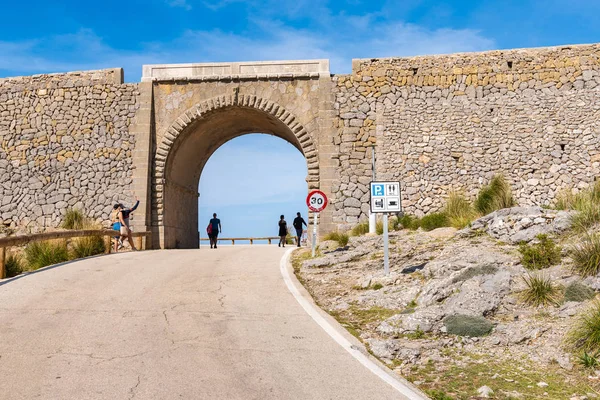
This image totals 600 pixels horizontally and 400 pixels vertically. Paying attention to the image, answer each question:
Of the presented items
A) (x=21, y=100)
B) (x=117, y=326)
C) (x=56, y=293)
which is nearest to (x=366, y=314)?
(x=117, y=326)

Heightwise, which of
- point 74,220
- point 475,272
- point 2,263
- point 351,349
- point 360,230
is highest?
point 74,220

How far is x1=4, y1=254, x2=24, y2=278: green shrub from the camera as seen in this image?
1437 centimetres

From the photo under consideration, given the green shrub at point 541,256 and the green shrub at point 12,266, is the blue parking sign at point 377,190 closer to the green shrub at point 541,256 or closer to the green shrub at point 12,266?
the green shrub at point 541,256

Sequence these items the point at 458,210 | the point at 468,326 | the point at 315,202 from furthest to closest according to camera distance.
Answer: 1. the point at 458,210
2. the point at 315,202
3. the point at 468,326

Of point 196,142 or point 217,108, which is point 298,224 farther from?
point 217,108

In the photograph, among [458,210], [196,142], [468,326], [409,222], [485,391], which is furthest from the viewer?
[196,142]

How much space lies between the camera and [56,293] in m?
11.3

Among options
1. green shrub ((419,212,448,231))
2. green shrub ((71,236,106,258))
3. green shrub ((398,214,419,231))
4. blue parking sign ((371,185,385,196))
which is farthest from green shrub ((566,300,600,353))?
green shrub ((71,236,106,258))

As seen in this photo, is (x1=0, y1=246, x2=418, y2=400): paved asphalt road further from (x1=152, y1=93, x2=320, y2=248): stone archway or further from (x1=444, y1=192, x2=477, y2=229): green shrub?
(x1=152, y1=93, x2=320, y2=248): stone archway

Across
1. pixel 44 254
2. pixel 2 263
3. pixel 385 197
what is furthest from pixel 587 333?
pixel 44 254

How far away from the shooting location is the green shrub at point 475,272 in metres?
10.5

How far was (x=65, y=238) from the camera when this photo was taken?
18.3 meters

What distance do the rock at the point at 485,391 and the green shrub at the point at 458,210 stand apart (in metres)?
11.8

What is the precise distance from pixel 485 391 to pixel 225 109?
20.0 meters
